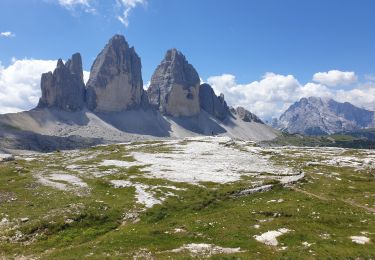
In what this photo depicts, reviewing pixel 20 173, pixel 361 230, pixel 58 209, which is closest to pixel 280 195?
pixel 361 230

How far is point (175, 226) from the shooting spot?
138 ft

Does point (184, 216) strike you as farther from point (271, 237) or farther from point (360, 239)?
point (360, 239)

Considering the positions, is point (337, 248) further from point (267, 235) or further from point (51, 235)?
point (51, 235)

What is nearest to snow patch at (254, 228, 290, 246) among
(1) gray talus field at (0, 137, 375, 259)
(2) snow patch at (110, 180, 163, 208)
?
(1) gray talus field at (0, 137, 375, 259)

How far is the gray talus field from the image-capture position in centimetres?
3441

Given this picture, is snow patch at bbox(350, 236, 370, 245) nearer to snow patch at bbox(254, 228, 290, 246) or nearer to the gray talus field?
the gray talus field

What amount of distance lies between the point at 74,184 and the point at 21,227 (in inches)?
971

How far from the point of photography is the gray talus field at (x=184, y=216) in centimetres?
3441

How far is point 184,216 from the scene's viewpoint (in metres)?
47.2

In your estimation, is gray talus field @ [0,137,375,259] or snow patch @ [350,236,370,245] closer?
gray talus field @ [0,137,375,259]

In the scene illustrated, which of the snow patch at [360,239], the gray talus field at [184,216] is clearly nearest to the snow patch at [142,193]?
the gray talus field at [184,216]

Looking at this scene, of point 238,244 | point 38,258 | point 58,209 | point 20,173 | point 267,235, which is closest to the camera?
point 38,258

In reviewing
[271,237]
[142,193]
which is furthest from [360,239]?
[142,193]

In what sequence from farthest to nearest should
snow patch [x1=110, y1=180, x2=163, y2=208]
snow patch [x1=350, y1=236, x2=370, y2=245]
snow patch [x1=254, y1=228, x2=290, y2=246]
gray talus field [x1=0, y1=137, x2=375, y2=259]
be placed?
snow patch [x1=110, y1=180, x2=163, y2=208] → snow patch [x1=254, y1=228, x2=290, y2=246] → snow patch [x1=350, y1=236, x2=370, y2=245] → gray talus field [x1=0, y1=137, x2=375, y2=259]
